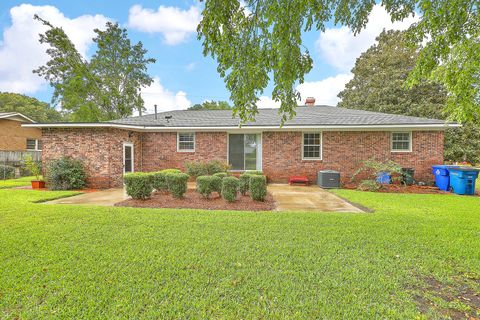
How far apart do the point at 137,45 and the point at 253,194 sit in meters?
31.4

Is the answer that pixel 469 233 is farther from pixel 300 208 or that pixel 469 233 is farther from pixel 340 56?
pixel 340 56

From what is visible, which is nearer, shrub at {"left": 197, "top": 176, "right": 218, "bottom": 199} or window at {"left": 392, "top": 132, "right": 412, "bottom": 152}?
shrub at {"left": 197, "top": 176, "right": 218, "bottom": 199}

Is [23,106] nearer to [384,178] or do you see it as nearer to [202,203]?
[202,203]

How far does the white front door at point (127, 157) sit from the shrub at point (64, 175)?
1814 millimetres

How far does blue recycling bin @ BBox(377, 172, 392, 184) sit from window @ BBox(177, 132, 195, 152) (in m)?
9.25

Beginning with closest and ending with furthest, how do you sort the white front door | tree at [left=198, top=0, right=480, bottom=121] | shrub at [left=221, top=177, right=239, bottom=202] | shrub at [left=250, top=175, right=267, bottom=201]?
tree at [left=198, top=0, right=480, bottom=121]
shrub at [left=221, top=177, right=239, bottom=202]
shrub at [left=250, top=175, right=267, bottom=201]
the white front door

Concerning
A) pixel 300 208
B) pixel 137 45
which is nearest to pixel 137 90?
pixel 137 45

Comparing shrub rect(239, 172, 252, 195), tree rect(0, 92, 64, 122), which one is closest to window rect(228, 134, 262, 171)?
shrub rect(239, 172, 252, 195)

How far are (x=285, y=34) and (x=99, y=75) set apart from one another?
3276 centimetres

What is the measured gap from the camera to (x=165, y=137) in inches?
506

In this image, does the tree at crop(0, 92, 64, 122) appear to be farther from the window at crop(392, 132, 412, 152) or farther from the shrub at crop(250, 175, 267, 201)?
the window at crop(392, 132, 412, 152)

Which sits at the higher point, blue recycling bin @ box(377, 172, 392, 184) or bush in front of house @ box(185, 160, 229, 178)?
bush in front of house @ box(185, 160, 229, 178)

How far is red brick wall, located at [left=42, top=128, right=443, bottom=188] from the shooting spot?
1063 cm

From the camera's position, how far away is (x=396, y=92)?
23.7m
